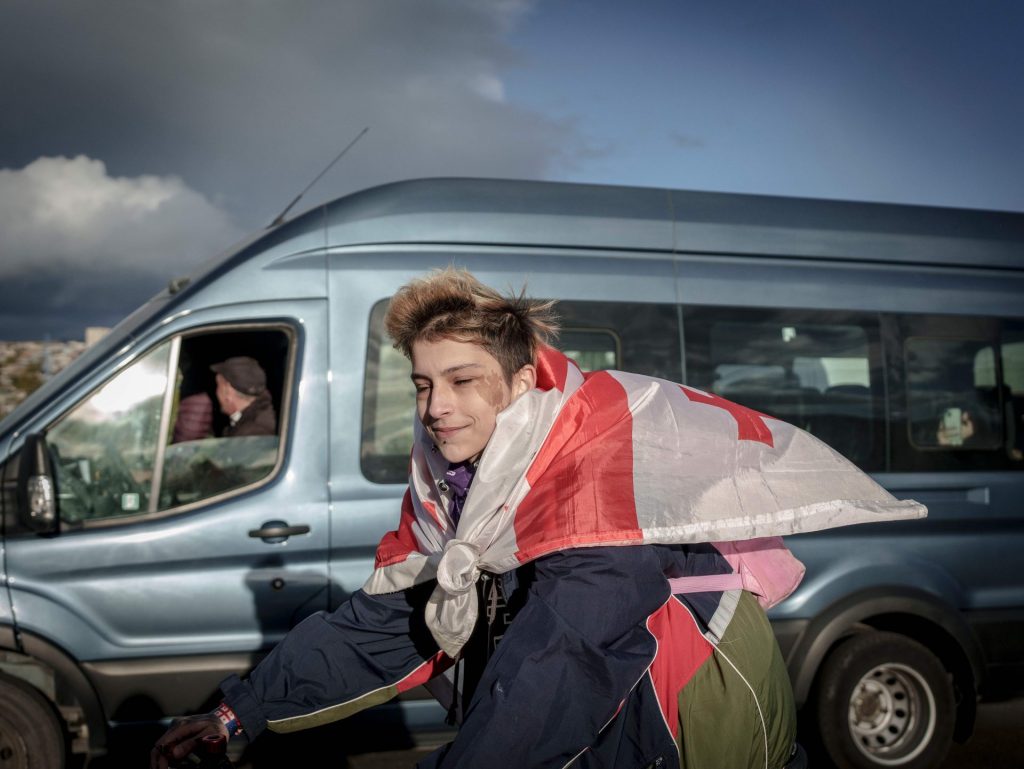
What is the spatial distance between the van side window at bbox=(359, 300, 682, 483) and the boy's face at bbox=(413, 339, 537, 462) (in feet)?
6.80

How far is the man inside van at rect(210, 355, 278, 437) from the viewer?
3.80 meters

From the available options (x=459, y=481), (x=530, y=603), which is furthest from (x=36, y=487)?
(x=530, y=603)

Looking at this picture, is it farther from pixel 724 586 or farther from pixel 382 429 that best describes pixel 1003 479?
pixel 724 586

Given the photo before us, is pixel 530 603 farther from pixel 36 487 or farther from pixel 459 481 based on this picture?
pixel 36 487

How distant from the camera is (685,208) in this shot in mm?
4207

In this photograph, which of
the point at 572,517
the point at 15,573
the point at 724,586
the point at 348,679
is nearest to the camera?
the point at 572,517

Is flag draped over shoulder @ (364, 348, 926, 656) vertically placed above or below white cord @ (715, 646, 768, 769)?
above

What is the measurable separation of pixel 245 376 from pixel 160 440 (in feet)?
1.44

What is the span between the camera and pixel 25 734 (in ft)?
11.1

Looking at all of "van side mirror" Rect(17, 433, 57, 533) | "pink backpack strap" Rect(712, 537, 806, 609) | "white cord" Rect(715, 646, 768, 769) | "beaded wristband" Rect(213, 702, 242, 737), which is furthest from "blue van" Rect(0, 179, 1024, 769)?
"white cord" Rect(715, 646, 768, 769)

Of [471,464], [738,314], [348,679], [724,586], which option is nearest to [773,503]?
A: [724,586]

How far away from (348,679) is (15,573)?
2252mm

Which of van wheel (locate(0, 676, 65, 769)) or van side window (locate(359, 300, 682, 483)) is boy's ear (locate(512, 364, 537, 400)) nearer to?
van side window (locate(359, 300, 682, 483))

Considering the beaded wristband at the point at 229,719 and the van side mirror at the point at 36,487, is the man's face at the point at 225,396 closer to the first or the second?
the van side mirror at the point at 36,487
